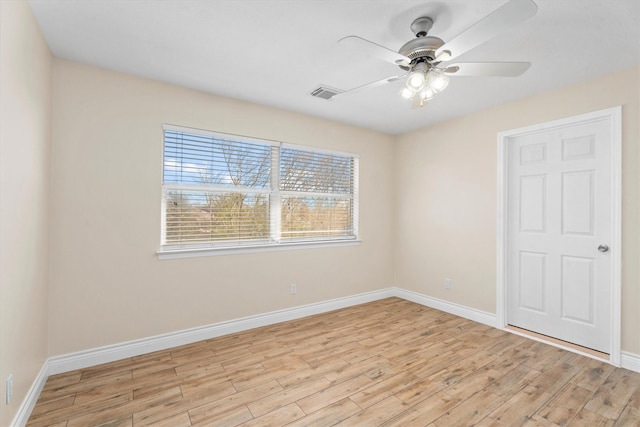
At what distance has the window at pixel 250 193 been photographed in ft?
9.62

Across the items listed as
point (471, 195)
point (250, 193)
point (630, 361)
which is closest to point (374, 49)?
point (250, 193)

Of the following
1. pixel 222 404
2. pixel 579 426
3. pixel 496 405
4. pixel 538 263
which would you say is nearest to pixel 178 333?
pixel 222 404

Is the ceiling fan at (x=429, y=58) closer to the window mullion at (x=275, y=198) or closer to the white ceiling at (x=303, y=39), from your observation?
the white ceiling at (x=303, y=39)

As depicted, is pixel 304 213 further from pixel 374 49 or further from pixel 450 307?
pixel 374 49

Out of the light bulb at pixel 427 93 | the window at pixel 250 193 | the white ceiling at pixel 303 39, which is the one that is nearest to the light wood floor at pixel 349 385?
the window at pixel 250 193

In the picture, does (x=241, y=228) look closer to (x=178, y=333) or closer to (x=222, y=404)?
(x=178, y=333)

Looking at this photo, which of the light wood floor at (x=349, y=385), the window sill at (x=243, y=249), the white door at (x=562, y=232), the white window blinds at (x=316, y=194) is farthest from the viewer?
the white window blinds at (x=316, y=194)

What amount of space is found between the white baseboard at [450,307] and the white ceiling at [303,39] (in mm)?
2458

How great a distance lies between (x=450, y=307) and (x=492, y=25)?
3.31m

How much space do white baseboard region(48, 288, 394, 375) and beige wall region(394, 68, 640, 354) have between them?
4.21ft

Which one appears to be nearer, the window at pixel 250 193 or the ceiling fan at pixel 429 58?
the ceiling fan at pixel 429 58

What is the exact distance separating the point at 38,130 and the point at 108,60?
79cm

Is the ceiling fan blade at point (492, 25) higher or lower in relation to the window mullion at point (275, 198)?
higher

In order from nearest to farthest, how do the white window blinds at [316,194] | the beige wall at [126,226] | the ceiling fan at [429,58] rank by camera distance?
the ceiling fan at [429,58] → the beige wall at [126,226] → the white window blinds at [316,194]
